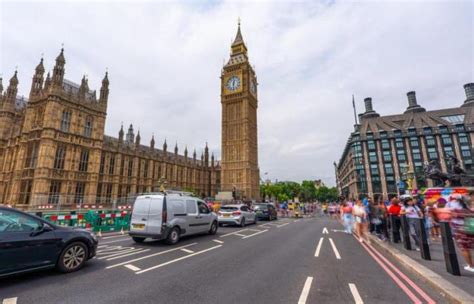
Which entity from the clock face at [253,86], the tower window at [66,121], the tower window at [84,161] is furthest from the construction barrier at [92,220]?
the clock face at [253,86]

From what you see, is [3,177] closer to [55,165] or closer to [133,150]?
[55,165]

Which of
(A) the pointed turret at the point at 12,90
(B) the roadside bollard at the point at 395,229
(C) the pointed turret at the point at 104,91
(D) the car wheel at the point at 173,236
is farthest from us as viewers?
(C) the pointed turret at the point at 104,91

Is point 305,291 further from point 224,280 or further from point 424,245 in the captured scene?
point 424,245

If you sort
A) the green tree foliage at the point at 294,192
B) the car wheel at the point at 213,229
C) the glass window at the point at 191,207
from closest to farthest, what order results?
the glass window at the point at 191,207 < the car wheel at the point at 213,229 < the green tree foliage at the point at 294,192

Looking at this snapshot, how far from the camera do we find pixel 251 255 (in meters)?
7.23

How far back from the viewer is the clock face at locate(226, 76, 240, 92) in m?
69.1

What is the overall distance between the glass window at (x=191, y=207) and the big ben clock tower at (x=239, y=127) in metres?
48.8

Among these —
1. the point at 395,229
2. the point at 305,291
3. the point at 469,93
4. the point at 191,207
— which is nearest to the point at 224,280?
the point at 305,291

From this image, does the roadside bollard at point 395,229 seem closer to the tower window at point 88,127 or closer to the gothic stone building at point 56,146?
Result: the gothic stone building at point 56,146

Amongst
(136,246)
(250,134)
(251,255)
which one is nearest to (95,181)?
(136,246)

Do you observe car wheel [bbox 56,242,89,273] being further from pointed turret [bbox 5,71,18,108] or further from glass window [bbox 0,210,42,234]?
pointed turret [bbox 5,71,18,108]

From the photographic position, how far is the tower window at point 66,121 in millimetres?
31422

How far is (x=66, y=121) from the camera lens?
31812 mm

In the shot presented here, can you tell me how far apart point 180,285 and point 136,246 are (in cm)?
499
